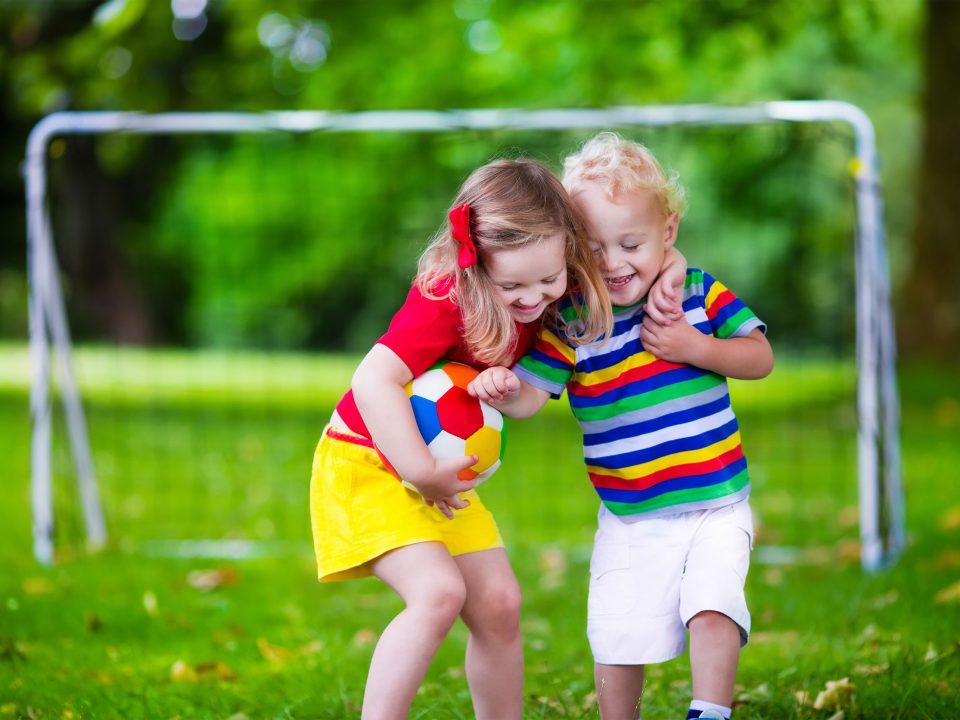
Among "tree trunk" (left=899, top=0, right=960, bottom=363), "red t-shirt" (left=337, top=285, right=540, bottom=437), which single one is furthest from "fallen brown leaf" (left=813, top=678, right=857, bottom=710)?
"tree trunk" (left=899, top=0, right=960, bottom=363)

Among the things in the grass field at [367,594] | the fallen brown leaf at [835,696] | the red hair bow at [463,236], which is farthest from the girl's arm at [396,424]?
the fallen brown leaf at [835,696]

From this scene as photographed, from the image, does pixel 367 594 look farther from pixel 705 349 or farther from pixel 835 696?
pixel 705 349

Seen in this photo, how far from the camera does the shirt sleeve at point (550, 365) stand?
2.73m

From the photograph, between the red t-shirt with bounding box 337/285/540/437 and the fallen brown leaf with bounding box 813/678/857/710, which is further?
the fallen brown leaf with bounding box 813/678/857/710

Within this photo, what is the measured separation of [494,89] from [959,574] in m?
9.83

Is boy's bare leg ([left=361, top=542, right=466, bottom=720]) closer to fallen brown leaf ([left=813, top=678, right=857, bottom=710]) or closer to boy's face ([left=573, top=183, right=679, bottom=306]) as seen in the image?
boy's face ([left=573, top=183, right=679, bottom=306])

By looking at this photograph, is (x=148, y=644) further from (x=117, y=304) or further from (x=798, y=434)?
(x=117, y=304)

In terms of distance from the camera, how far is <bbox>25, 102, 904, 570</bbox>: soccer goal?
5266 mm

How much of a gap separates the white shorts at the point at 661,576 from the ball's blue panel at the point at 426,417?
0.54m

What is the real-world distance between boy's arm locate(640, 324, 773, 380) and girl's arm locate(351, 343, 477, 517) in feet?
1.61

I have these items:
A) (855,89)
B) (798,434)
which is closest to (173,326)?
(855,89)

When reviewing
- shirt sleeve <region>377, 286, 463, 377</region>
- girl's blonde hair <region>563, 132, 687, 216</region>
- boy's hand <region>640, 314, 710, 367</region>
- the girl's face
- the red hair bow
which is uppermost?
girl's blonde hair <region>563, 132, 687, 216</region>

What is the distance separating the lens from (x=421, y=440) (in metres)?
2.55

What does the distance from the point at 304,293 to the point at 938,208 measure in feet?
33.1
